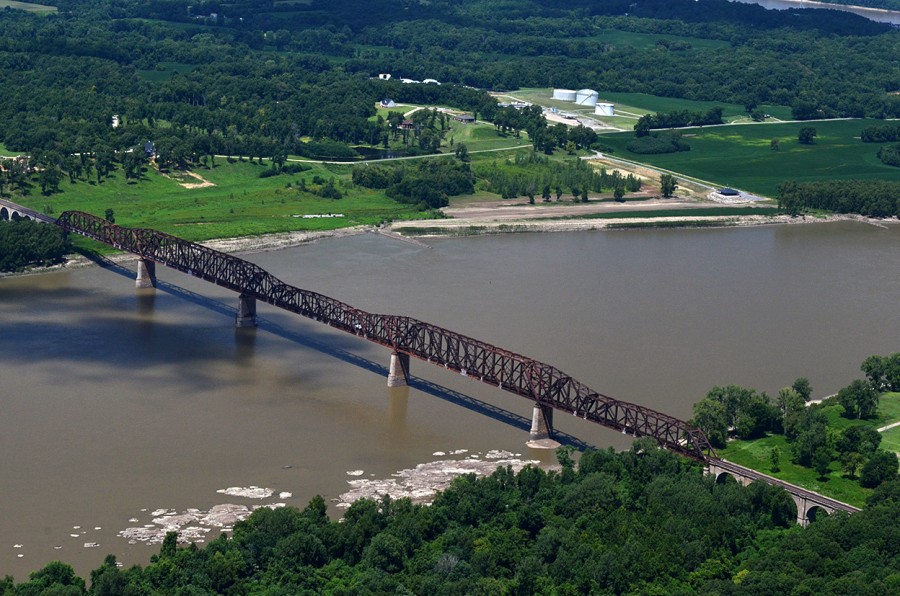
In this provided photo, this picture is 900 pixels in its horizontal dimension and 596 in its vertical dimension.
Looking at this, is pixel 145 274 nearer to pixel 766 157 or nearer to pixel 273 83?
pixel 273 83

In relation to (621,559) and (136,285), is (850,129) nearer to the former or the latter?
(136,285)

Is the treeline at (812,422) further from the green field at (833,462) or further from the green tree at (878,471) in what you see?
the green field at (833,462)

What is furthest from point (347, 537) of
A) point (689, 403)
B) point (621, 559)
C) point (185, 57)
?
point (185, 57)

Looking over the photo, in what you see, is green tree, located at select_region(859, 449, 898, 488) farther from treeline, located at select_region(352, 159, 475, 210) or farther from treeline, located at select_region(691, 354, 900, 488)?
treeline, located at select_region(352, 159, 475, 210)

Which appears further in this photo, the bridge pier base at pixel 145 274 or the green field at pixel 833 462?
the bridge pier base at pixel 145 274

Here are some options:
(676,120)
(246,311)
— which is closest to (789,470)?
(246,311)

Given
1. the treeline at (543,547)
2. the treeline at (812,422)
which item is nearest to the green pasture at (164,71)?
the treeline at (812,422)
